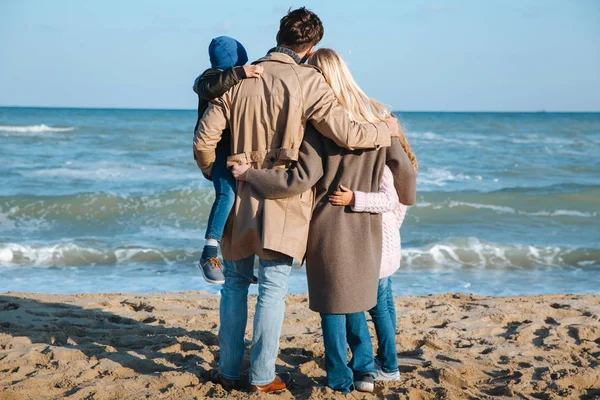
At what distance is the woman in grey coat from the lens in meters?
3.03

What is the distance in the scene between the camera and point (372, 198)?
3143mm

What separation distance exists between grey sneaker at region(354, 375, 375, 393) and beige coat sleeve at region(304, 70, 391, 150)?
1.17 m

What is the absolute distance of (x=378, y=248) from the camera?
3.25m

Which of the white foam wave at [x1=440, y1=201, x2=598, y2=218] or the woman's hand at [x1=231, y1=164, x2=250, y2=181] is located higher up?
the woman's hand at [x1=231, y1=164, x2=250, y2=181]

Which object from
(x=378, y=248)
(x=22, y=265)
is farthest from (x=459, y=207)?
(x=378, y=248)

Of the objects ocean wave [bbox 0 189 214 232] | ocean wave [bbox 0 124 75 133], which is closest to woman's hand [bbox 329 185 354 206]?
ocean wave [bbox 0 189 214 232]

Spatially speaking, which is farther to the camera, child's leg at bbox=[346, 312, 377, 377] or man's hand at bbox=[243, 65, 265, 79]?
child's leg at bbox=[346, 312, 377, 377]

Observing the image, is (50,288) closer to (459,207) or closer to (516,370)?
(516,370)

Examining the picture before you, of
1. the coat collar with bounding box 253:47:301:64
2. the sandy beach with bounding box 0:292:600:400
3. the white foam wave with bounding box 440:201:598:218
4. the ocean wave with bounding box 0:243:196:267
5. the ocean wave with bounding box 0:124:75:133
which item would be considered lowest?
the ocean wave with bounding box 0:243:196:267

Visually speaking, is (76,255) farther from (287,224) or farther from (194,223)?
(287,224)

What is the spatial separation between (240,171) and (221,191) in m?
0.28

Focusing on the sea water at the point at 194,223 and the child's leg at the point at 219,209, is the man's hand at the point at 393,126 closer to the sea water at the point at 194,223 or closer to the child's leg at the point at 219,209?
the child's leg at the point at 219,209

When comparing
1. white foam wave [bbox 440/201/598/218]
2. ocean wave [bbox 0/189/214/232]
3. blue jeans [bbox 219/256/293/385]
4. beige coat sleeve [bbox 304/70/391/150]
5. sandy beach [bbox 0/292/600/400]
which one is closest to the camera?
beige coat sleeve [bbox 304/70/391/150]

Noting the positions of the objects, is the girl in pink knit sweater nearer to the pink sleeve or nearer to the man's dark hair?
the pink sleeve
